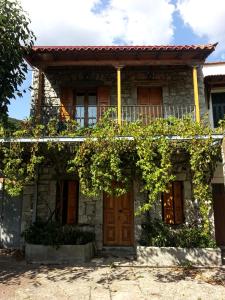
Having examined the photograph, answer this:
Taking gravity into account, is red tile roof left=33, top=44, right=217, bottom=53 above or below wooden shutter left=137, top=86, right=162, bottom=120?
above

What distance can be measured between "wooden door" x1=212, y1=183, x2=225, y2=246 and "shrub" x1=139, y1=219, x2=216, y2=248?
1.72 m

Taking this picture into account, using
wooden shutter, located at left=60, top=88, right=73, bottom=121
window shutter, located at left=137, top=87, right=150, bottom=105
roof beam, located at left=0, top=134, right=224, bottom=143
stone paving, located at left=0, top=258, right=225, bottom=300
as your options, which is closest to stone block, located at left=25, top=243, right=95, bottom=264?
stone paving, located at left=0, top=258, right=225, bottom=300

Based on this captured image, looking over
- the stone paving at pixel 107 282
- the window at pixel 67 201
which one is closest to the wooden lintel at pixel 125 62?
the window at pixel 67 201

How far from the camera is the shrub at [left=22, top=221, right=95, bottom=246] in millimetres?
8219

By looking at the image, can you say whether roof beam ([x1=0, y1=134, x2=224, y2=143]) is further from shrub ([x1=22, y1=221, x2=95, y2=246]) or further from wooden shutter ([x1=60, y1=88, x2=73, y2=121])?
wooden shutter ([x1=60, y1=88, x2=73, y2=121])

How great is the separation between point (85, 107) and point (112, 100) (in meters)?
0.98

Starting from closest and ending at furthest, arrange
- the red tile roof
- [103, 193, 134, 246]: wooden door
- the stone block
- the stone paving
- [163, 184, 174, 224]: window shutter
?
the stone paving, the stone block, the red tile roof, [163, 184, 174, 224]: window shutter, [103, 193, 134, 246]: wooden door

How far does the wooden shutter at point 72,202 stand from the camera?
989 centimetres

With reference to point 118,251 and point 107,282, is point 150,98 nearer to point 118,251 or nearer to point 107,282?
point 118,251

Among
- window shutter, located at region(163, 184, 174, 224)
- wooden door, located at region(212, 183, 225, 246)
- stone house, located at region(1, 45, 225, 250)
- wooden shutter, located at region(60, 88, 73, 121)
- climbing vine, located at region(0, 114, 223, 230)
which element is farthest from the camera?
wooden shutter, located at region(60, 88, 73, 121)

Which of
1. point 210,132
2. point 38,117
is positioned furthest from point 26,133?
point 210,132

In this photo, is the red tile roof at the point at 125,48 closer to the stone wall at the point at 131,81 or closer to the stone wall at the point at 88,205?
the stone wall at the point at 131,81

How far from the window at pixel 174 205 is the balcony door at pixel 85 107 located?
3440 mm

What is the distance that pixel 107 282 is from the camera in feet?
20.9
